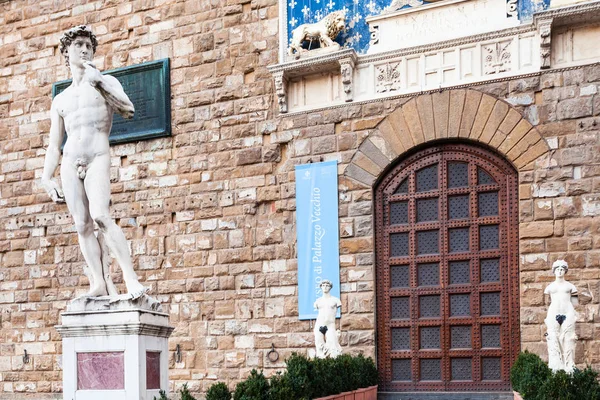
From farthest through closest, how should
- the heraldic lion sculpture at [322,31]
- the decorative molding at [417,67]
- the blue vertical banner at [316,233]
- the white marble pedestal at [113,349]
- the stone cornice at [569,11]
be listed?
the heraldic lion sculpture at [322,31]
the blue vertical banner at [316,233]
the decorative molding at [417,67]
the stone cornice at [569,11]
the white marble pedestal at [113,349]

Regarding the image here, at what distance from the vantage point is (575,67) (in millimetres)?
11258

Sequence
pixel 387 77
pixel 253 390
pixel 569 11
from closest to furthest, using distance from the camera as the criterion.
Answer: pixel 253 390, pixel 569 11, pixel 387 77

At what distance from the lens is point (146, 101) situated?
14.3m

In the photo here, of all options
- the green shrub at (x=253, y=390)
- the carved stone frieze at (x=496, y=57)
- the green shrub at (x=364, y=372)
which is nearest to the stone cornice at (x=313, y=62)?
the carved stone frieze at (x=496, y=57)

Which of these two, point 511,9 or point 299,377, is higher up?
point 511,9

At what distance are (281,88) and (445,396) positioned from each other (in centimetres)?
501

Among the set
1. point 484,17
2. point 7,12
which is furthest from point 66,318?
point 7,12

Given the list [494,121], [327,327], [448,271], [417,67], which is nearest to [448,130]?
[494,121]

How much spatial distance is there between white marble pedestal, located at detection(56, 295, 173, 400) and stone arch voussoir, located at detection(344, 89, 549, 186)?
4.80m

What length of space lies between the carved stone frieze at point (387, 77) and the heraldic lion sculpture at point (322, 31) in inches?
31.8

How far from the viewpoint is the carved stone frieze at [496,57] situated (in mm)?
11648

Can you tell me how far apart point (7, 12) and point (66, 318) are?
9192 mm

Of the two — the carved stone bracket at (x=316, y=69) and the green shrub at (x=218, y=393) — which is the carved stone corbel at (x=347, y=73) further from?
the green shrub at (x=218, y=393)

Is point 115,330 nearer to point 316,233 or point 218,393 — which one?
point 218,393
